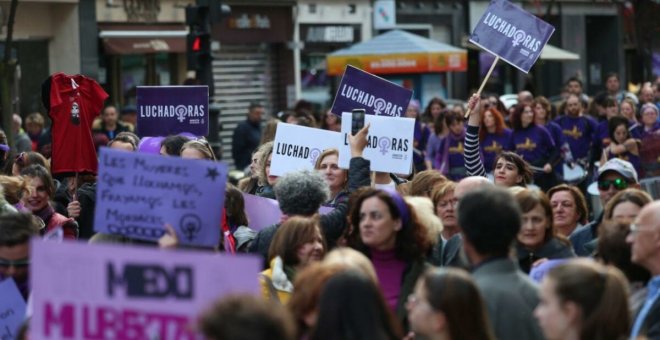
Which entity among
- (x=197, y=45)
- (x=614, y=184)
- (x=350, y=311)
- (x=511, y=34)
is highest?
(x=197, y=45)

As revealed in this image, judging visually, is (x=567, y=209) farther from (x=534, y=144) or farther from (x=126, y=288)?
(x=534, y=144)

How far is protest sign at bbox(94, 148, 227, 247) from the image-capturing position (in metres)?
6.35

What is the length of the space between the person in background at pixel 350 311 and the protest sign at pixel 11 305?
1852mm

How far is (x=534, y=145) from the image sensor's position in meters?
17.8

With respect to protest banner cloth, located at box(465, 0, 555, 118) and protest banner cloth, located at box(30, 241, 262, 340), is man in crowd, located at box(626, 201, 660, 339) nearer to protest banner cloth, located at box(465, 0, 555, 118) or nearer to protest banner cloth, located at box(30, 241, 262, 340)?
protest banner cloth, located at box(30, 241, 262, 340)

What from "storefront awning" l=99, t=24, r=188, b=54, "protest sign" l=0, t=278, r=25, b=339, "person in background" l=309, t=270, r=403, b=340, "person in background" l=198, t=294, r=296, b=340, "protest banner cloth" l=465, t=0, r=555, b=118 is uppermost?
"storefront awning" l=99, t=24, r=188, b=54

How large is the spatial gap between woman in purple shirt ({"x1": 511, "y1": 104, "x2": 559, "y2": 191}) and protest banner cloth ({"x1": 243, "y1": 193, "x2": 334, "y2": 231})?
789cm

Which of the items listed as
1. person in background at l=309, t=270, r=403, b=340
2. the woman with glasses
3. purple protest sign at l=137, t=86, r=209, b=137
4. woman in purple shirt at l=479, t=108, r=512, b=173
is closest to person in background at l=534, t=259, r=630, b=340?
person in background at l=309, t=270, r=403, b=340

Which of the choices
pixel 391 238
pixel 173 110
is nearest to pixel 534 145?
pixel 173 110

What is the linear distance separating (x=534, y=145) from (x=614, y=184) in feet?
24.1

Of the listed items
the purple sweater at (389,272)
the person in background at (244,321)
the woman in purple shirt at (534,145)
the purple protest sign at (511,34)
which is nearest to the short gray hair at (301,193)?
the purple sweater at (389,272)

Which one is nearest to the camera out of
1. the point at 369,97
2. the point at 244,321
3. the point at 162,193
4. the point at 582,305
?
the point at 244,321

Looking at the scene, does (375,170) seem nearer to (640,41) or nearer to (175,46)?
(175,46)

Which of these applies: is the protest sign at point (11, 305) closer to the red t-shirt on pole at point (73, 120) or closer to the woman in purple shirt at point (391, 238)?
the woman in purple shirt at point (391, 238)
